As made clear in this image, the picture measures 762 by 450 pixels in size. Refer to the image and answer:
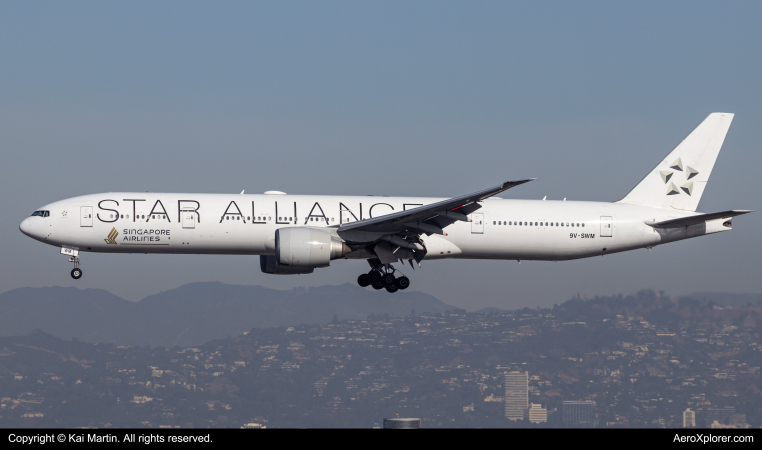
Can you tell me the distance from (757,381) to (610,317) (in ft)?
87.3

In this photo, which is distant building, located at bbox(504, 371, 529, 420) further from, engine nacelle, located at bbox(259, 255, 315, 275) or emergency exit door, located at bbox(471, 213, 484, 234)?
emergency exit door, located at bbox(471, 213, 484, 234)

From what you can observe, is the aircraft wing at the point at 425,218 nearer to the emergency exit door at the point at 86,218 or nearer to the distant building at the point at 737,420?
the emergency exit door at the point at 86,218

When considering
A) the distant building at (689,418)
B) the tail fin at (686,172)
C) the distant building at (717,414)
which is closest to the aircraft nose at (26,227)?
the tail fin at (686,172)

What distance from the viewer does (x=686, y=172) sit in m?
37.8

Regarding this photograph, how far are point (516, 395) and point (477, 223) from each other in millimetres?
92087

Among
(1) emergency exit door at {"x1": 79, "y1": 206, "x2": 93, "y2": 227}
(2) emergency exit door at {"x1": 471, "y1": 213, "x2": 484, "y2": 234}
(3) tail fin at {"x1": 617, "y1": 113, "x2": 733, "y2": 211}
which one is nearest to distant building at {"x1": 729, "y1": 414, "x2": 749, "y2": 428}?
(3) tail fin at {"x1": 617, "y1": 113, "x2": 733, "y2": 211}

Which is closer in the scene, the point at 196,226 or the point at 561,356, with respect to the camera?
the point at 196,226

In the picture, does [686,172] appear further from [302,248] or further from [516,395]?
[516,395]

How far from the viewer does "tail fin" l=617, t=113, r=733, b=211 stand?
37.2 m

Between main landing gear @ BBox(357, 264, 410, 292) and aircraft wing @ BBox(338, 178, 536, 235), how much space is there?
291cm

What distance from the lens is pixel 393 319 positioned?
6471 inches
